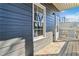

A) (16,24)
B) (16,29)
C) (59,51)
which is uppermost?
(16,24)

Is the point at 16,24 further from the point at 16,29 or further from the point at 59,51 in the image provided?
the point at 59,51

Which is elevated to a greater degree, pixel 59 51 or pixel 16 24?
pixel 16 24

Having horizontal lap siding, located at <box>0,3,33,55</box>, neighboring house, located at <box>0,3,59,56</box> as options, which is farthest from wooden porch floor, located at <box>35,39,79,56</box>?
horizontal lap siding, located at <box>0,3,33,55</box>

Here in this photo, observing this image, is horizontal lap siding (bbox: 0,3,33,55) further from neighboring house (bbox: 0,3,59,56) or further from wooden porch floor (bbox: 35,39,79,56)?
wooden porch floor (bbox: 35,39,79,56)

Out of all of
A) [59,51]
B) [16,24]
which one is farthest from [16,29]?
[59,51]

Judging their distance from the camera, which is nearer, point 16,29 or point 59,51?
point 16,29

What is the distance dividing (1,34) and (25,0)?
0.75 m

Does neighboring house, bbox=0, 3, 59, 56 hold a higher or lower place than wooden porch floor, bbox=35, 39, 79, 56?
higher

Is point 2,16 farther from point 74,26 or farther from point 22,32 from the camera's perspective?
point 74,26

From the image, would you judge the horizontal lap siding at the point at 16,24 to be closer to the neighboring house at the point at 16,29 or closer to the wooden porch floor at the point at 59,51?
the neighboring house at the point at 16,29

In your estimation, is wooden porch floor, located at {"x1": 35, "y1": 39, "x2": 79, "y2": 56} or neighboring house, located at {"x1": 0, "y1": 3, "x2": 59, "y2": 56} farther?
wooden porch floor, located at {"x1": 35, "y1": 39, "x2": 79, "y2": 56}

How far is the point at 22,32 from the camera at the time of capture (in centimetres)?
436

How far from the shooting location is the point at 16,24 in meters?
3.93

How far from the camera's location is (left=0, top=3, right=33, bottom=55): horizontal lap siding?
10.9 feet
